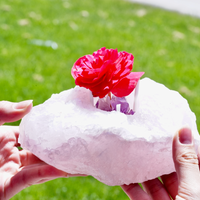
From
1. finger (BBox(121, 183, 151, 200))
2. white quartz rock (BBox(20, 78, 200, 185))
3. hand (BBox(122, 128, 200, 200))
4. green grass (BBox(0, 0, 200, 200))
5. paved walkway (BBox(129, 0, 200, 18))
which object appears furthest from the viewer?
paved walkway (BBox(129, 0, 200, 18))

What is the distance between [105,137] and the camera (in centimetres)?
120

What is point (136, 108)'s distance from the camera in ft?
4.45

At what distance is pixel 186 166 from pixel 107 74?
486 mm

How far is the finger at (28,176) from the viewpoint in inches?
52.7

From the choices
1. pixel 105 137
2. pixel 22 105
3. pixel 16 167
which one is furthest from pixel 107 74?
pixel 16 167

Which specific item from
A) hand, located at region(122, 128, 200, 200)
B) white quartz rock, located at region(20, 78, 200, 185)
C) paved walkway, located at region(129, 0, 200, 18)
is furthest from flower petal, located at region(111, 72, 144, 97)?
paved walkway, located at region(129, 0, 200, 18)

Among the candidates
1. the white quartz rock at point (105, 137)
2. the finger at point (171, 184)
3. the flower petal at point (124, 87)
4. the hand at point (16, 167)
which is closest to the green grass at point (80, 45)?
the hand at point (16, 167)

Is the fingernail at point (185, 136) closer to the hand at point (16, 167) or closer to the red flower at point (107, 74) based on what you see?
the red flower at point (107, 74)

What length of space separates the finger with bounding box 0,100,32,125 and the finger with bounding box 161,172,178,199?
2.40 feet

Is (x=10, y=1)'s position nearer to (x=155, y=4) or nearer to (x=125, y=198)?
(x=155, y=4)

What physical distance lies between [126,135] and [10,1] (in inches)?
130

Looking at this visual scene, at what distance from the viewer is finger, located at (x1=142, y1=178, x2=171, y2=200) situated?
4.45ft

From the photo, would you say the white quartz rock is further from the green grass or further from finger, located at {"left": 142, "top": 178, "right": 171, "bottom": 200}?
the green grass

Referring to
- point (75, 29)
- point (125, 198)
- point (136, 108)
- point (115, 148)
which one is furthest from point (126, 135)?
point (75, 29)
